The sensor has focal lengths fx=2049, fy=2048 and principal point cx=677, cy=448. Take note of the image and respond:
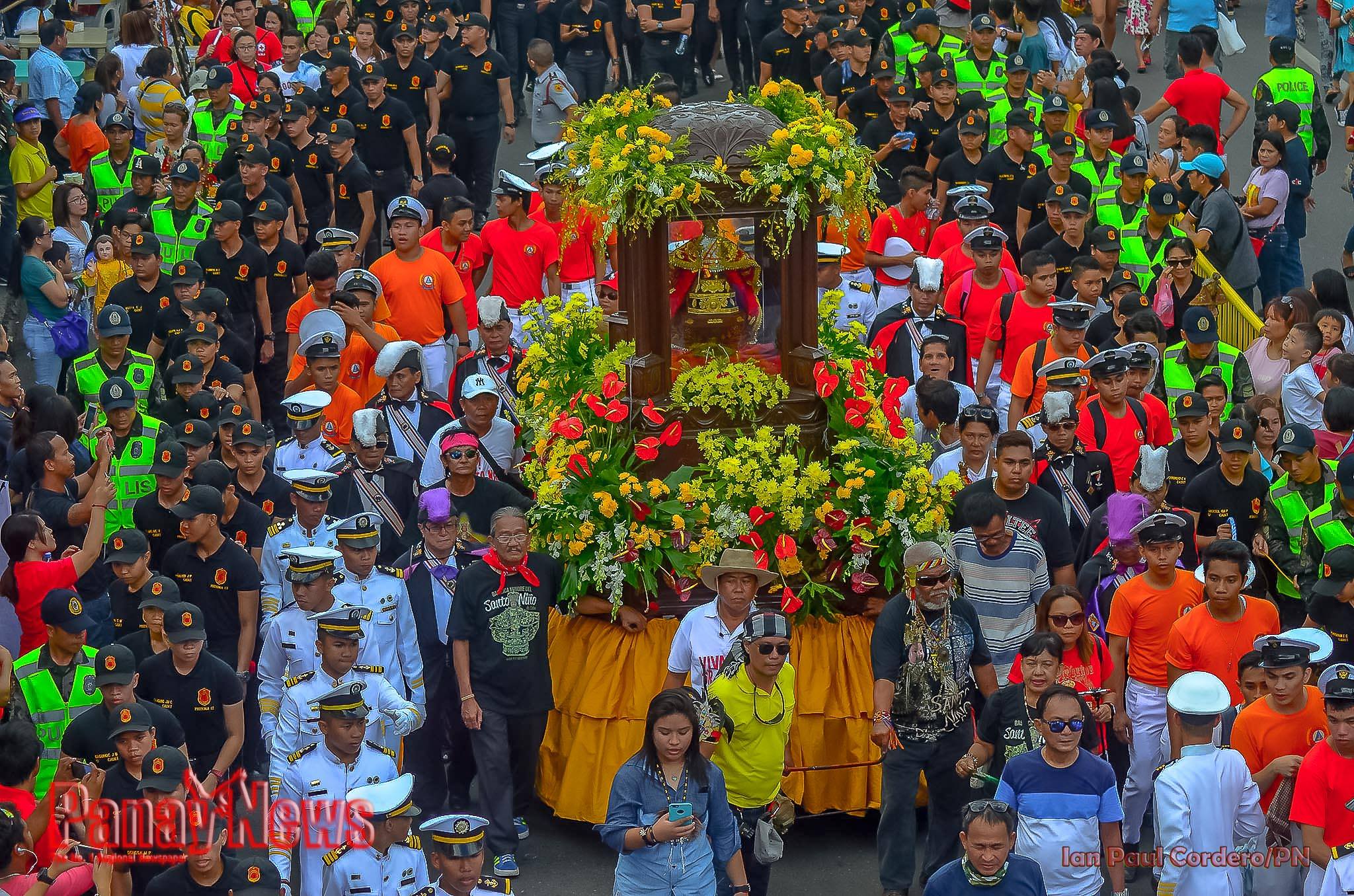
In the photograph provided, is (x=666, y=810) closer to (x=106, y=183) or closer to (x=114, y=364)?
(x=114, y=364)

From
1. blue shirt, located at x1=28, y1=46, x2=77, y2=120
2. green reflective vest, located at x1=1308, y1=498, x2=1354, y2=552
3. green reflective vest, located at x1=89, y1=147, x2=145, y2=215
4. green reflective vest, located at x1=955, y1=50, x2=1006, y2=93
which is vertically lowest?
green reflective vest, located at x1=1308, y1=498, x2=1354, y2=552

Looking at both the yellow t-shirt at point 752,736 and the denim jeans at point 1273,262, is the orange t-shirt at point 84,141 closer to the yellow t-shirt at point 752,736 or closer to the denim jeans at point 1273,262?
the denim jeans at point 1273,262

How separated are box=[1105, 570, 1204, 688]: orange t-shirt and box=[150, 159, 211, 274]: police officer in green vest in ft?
26.6

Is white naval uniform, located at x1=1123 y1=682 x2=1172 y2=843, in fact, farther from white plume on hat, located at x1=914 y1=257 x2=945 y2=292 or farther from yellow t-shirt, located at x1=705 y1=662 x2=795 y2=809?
white plume on hat, located at x1=914 y1=257 x2=945 y2=292

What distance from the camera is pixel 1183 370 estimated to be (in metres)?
13.3

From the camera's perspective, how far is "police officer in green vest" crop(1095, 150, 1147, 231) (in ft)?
50.3

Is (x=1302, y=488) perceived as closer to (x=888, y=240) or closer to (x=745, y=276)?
(x=745, y=276)

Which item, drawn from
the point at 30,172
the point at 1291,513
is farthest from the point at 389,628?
the point at 30,172

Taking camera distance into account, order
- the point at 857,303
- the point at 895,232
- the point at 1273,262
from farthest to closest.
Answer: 1. the point at 1273,262
2. the point at 895,232
3. the point at 857,303

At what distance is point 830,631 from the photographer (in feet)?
36.8

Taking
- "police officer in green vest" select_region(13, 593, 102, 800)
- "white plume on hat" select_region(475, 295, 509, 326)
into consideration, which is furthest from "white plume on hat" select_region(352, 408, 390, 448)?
"police officer in green vest" select_region(13, 593, 102, 800)

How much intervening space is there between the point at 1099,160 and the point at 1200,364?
3.35 meters

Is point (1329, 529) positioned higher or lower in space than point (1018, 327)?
lower

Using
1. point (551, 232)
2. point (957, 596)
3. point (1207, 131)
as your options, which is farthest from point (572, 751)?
point (1207, 131)
